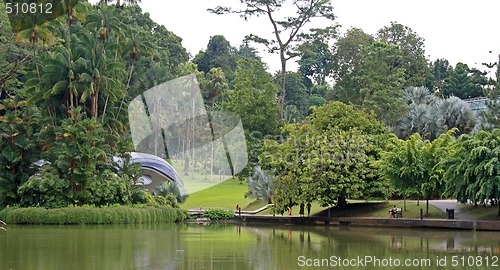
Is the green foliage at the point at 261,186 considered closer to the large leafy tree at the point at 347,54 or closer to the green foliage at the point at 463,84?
the large leafy tree at the point at 347,54

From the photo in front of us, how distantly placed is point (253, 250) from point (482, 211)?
1768cm

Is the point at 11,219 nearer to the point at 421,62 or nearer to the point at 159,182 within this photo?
the point at 159,182

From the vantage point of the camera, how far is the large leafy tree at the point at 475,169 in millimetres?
33344

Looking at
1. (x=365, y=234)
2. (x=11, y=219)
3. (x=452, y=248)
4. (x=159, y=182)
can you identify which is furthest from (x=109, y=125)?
(x=452, y=248)

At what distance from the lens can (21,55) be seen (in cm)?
6212

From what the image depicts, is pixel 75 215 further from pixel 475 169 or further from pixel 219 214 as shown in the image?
pixel 475 169

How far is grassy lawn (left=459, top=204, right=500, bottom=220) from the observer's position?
35312 mm

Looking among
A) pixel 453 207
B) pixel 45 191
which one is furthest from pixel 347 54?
pixel 45 191

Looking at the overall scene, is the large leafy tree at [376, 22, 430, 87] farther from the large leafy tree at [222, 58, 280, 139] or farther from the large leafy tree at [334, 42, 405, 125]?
the large leafy tree at [222, 58, 280, 139]

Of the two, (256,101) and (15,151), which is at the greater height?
(256,101)

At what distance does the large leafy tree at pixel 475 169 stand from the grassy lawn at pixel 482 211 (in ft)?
3.75

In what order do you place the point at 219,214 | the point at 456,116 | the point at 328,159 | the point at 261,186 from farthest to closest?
1. the point at 456,116
2. the point at 261,186
3. the point at 219,214
4. the point at 328,159

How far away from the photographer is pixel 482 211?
1453 inches

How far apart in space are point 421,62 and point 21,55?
41.0 metres
